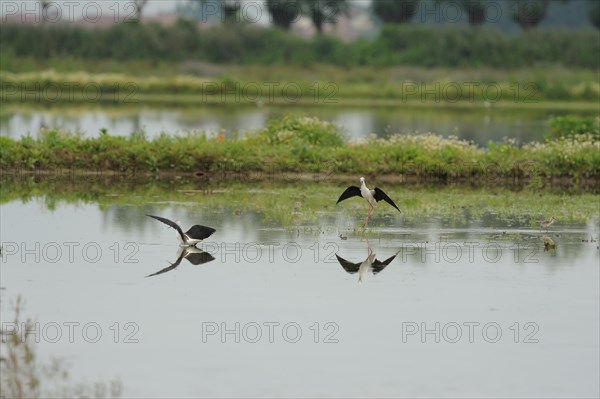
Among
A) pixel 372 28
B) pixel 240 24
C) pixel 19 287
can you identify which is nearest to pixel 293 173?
pixel 19 287

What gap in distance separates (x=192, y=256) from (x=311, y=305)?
313 centimetres

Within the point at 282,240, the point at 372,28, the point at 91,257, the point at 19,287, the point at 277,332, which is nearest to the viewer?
the point at 277,332

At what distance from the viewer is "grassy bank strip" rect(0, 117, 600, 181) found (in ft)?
79.8

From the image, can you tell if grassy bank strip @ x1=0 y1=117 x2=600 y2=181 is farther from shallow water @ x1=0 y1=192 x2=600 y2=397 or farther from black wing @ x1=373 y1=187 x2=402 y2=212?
black wing @ x1=373 y1=187 x2=402 y2=212

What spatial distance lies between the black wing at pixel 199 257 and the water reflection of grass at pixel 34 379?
499 cm

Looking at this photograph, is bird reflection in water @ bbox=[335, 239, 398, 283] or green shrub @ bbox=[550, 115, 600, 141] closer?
bird reflection in water @ bbox=[335, 239, 398, 283]

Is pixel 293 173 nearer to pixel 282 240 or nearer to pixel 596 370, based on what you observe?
pixel 282 240

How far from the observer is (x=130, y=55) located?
74562mm

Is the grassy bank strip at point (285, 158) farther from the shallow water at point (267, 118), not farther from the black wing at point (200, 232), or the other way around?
the shallow water at point (267, 118)

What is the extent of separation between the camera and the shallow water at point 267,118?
3878 cm

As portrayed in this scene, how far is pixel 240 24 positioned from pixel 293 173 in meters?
58.5

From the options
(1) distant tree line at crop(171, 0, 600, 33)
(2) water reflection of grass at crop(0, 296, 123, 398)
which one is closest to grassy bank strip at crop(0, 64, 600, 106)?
(1) distant tree line at crop(171, 0, 600, 33)

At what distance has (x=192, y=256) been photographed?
16453 mm

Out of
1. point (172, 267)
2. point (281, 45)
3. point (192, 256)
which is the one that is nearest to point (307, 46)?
point (281, 45)
